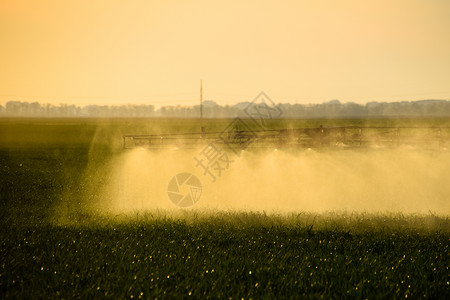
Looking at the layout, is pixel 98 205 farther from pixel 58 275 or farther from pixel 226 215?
pixel 58 275

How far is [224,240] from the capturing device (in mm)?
10156

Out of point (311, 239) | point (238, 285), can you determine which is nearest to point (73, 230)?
point (238, 285)

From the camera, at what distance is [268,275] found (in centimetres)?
774

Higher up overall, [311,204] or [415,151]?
[415,151]

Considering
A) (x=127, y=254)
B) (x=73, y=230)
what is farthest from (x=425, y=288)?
(x=73, y=230)

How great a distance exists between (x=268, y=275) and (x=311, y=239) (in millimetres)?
3077

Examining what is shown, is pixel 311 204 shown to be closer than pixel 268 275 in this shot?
No

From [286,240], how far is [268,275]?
257cm

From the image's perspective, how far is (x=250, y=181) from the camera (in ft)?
72.8

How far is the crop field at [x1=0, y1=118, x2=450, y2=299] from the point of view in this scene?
7199 millimetres

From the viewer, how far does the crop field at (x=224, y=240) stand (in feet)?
23.6

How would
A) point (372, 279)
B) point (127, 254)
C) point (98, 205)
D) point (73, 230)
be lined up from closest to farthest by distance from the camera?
point (372, 279)
point (127, 254)
point (73, 230)
point (98, 205)

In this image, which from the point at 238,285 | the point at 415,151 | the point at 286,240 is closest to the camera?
the point at 238,285

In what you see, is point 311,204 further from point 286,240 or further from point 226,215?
point 286,240
